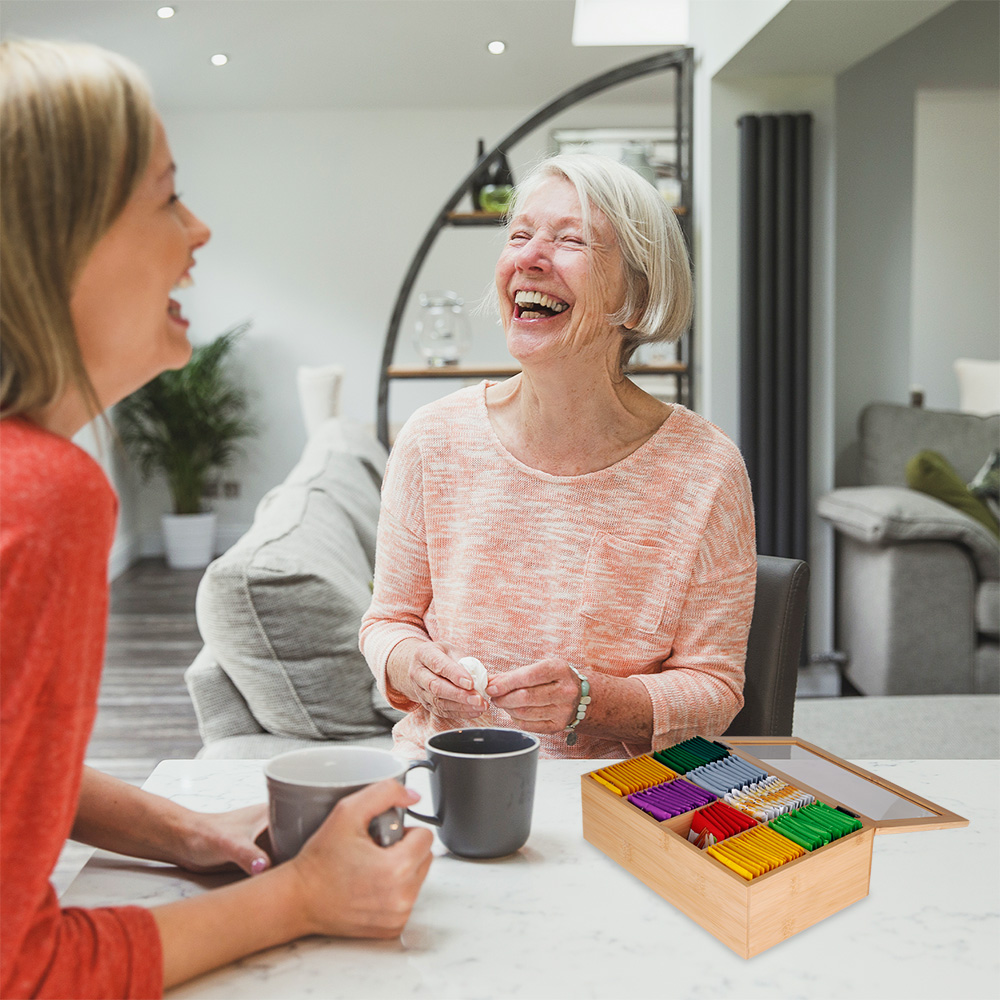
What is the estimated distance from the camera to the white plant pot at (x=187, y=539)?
5555mm

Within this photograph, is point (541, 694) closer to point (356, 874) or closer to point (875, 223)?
point (356, 874)

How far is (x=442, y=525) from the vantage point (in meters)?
1.18

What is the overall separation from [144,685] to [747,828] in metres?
3.23

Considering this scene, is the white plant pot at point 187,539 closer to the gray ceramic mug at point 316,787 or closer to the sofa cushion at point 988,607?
the sofa cushion at point 988,607

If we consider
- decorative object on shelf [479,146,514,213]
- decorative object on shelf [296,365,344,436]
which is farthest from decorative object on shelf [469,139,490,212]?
decorative object on shelf [296,365,344,436]

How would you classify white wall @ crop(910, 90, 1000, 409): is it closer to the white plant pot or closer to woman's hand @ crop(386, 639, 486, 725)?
the white plant pot

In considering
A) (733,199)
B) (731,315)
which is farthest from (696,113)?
(731,315)

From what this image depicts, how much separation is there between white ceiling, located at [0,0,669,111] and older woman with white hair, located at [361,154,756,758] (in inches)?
126

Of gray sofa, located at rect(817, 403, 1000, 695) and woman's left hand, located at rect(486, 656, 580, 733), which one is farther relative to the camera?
gray sofa, located at rect(817, 403, 1000, 695)

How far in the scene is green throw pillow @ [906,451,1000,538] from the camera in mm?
3340

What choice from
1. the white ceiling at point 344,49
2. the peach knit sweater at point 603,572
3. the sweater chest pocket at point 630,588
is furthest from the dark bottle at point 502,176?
the sweater chest pocket at point 630,588

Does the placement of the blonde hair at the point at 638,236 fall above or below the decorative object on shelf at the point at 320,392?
above

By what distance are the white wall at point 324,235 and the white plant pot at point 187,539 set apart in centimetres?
40

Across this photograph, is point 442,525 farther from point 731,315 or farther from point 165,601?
point 165,601
